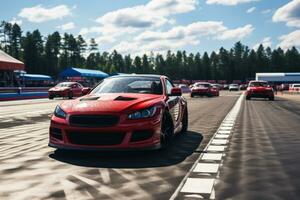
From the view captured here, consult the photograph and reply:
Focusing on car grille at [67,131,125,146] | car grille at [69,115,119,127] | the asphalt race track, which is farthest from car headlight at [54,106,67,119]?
the asphalt race track

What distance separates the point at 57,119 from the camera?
7.07 m

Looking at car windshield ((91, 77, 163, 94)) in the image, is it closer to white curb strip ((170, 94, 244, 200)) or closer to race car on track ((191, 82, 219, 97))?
white curb strip ((170, 94, 244, 200))

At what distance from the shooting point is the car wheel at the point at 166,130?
7547 millimetres

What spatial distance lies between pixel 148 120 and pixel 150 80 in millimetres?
2025

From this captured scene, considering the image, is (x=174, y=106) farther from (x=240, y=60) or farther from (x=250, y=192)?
(x=240, y=60)

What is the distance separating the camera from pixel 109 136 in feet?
22.0

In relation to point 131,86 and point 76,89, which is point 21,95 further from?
point 131,86

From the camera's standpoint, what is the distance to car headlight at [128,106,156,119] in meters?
6.84

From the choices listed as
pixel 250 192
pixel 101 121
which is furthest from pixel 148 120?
pixel 250 192

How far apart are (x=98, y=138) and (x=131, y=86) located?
2.08m

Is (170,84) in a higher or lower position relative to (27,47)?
lower

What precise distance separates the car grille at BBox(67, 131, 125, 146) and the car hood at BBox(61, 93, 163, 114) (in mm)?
350

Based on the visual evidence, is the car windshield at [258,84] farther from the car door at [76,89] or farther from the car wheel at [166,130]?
the car wheel at [166,130]

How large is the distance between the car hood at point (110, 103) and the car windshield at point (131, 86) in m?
0.57
